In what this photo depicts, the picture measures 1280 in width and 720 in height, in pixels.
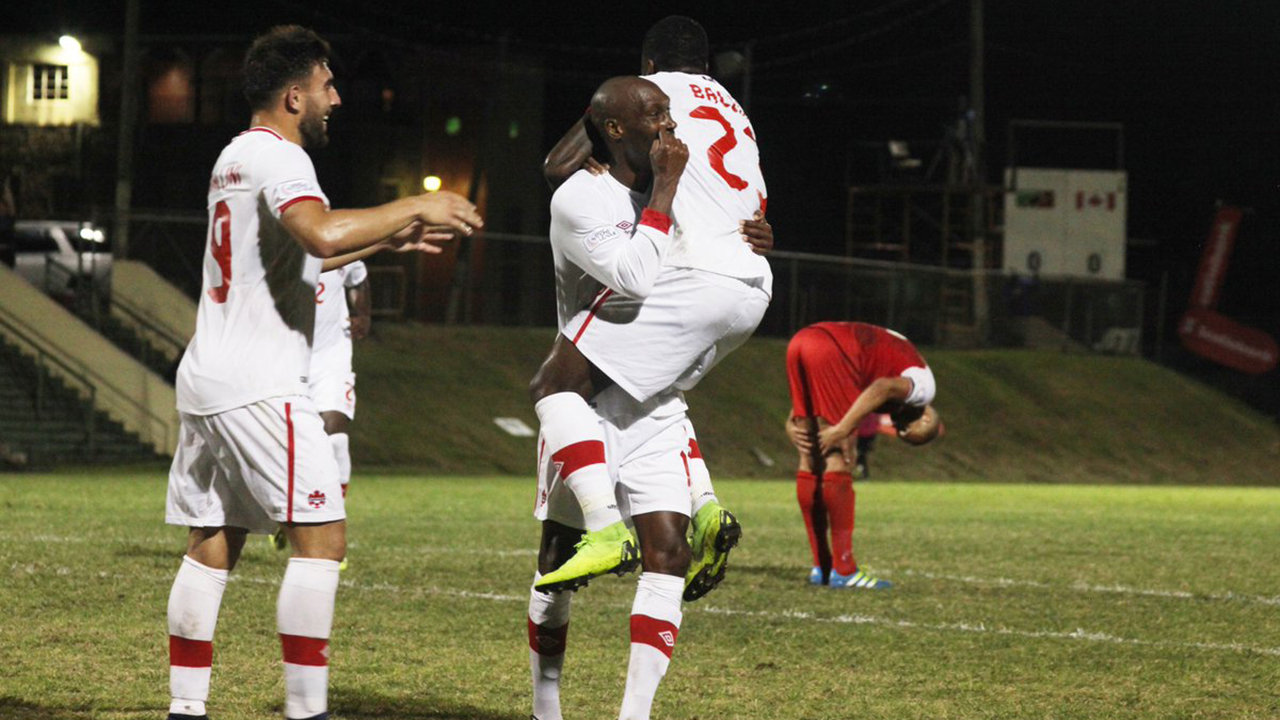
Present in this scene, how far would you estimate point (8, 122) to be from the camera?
166 ft

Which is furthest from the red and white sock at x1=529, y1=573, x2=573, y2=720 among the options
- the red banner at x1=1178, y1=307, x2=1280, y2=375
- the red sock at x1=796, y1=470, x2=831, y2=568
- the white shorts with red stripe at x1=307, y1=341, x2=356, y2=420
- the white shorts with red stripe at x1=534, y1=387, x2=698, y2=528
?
the red banner at x1=1178, y1=307, x2=1280, y2=375

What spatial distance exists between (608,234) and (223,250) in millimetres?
1241

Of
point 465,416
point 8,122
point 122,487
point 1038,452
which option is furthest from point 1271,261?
point 122,487

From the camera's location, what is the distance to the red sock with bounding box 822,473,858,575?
1037cm

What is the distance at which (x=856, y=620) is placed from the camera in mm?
8695

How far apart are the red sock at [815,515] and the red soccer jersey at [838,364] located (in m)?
0.43

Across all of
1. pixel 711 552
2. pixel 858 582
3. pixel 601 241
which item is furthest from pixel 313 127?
pixel 858 582

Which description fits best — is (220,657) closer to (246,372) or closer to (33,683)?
(33,683)

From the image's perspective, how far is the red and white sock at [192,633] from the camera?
5.27 meters

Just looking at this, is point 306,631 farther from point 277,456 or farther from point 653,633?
point 653,633

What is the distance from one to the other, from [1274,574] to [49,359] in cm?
1987

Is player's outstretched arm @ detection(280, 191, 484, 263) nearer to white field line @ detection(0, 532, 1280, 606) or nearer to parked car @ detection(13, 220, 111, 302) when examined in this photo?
white field line @ detection(0, 532, 1280, 606)

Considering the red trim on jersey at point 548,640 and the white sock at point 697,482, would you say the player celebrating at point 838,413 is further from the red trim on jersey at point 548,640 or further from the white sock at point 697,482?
the red trim on jersey at point 548,640

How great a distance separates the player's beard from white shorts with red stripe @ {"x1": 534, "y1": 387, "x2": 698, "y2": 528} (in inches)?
49.1
